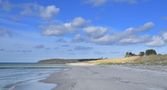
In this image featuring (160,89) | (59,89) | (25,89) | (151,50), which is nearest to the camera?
(160,89)

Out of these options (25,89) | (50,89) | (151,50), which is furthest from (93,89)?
(151,50)

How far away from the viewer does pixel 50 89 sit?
24969 millimetres

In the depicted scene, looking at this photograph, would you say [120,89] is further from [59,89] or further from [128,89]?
[59,89]

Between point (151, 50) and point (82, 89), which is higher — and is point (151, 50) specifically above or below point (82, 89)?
above

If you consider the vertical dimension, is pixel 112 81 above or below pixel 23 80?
below

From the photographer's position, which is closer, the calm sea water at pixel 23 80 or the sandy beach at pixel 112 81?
the sandy beach at pixel 112 81

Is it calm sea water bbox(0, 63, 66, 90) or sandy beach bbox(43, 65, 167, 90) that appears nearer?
sandy beach bbox(43, 65, 167, 90)

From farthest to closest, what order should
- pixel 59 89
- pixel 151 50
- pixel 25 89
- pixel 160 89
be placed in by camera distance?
1. pixel 151 50
2. pixel 25 89
3. pixel 59 89
4. pixel 160 89

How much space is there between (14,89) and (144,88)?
32.3 ft

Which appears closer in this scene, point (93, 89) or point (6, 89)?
point (93, 89)

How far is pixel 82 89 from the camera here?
2216 centimetres

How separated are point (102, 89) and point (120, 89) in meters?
1.19

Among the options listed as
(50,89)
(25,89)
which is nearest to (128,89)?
(50,89)

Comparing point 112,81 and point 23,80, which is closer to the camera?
point 112,81
